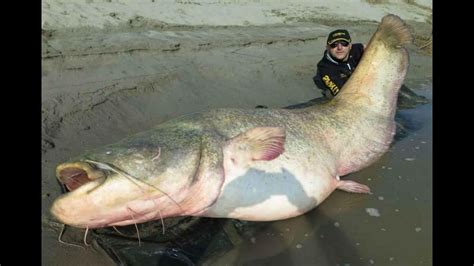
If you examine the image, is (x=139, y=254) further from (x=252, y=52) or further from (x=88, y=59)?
(x=252, y=52)

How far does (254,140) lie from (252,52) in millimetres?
4735

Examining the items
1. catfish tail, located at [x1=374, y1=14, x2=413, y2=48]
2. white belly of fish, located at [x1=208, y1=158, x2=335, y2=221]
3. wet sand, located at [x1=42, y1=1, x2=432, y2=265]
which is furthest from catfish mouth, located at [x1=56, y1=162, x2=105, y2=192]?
catfish tail, located at [x1=374, y1=14, x2=413, y2=48]

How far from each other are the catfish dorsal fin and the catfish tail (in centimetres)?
190

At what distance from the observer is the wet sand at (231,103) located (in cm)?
307

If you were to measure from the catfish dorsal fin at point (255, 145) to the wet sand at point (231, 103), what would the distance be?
0.63 m

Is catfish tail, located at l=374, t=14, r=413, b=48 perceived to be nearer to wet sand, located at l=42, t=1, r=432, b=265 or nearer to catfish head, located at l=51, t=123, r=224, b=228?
wet sand, located at l=42, t=1, r=432, b=265

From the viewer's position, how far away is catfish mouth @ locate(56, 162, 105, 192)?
7.85ft

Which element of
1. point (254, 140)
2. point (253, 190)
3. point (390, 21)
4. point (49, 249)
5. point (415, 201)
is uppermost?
point (390, 21)

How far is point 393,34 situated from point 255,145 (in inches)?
85.1

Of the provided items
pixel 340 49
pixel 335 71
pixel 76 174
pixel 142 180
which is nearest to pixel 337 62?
pixel 335 71

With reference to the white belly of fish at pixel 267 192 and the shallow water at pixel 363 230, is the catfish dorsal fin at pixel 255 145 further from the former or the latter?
the shallow water at pixel 363 230

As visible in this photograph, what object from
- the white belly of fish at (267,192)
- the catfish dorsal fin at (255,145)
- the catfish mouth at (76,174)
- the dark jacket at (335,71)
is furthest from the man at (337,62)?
the catfish mouth at (76,174)

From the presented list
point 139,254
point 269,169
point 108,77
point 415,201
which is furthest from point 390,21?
point 108,77

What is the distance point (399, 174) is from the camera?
13.3 feet
